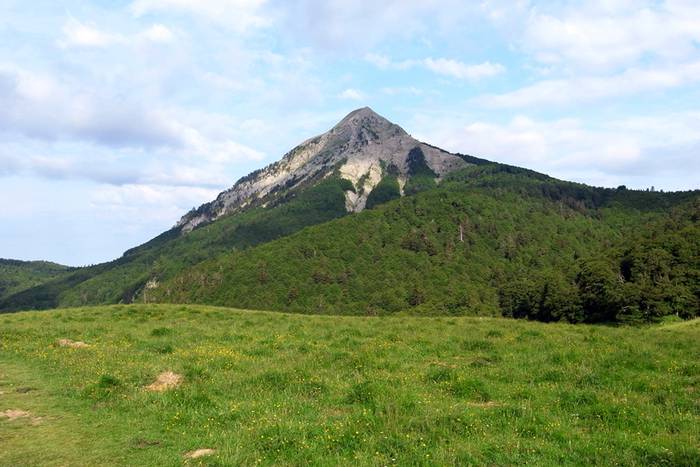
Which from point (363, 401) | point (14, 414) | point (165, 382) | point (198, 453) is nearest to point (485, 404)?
point (363, 401)

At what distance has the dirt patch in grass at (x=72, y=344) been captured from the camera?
25531 mm

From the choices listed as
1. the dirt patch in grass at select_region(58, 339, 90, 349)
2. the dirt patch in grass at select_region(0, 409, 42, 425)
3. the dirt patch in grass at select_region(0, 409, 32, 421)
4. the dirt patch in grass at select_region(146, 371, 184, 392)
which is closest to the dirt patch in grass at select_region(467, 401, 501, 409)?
the dirt patch in grass at select_region(146, 371, 184, 392)

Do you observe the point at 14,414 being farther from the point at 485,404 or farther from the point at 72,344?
the point at 485,404

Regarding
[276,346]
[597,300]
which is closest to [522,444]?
[276,346]

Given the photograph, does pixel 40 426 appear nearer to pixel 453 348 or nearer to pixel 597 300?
pixel 453 348

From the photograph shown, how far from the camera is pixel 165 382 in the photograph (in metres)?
17.9

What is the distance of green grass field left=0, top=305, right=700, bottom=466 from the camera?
1097 centimetres

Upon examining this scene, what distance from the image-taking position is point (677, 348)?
821 inches

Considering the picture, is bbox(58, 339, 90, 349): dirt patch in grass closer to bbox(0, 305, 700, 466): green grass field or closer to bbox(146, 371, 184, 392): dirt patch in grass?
bbox(0, 305, 700, 466): green grass field

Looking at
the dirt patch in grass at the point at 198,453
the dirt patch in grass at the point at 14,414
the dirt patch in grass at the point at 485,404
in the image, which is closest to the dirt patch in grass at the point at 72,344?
the dirt patch in grass at the point at 14,414

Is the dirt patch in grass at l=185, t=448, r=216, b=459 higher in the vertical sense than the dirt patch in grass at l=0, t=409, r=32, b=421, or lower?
lower

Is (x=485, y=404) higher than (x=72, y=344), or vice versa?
(x=72, y=344)

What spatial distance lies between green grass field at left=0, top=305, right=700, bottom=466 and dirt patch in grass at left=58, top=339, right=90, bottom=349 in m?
0.69

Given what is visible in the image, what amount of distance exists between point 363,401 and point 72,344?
65.3 feet
